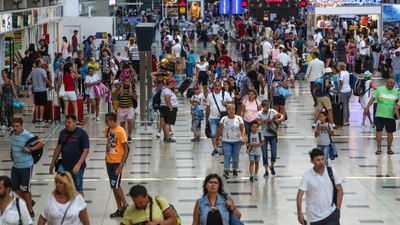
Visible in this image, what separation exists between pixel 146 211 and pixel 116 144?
4596 millimetres

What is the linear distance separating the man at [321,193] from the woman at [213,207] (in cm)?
125

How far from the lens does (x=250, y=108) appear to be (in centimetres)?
2003

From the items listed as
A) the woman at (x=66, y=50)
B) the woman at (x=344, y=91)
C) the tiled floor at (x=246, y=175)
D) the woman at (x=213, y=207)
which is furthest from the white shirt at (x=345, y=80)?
the woman at (x=66, y=50)

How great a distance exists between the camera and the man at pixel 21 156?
1470 cm

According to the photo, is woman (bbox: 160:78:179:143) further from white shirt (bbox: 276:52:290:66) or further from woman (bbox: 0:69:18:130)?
white shirt (bbox: 276:52:290:66)

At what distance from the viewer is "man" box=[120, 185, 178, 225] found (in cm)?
1048

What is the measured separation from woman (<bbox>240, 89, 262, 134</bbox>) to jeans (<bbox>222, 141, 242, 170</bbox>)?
1.62 meters

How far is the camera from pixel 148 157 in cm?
2083

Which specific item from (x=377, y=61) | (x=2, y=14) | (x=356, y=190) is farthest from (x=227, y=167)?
(x=377, y=61)

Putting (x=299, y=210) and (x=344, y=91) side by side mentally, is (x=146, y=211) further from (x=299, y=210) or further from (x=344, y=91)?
(x=344, y=91)

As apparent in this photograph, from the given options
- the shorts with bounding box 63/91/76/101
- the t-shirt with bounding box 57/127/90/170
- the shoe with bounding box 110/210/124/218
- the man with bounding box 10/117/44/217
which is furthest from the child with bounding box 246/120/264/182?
the shorts with bounding box 63/91/76/101

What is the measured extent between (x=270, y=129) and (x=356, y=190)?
6.38ft

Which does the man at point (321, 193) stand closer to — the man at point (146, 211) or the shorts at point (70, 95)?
the man at point (146, 211)

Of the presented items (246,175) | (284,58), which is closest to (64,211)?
(246,175)
